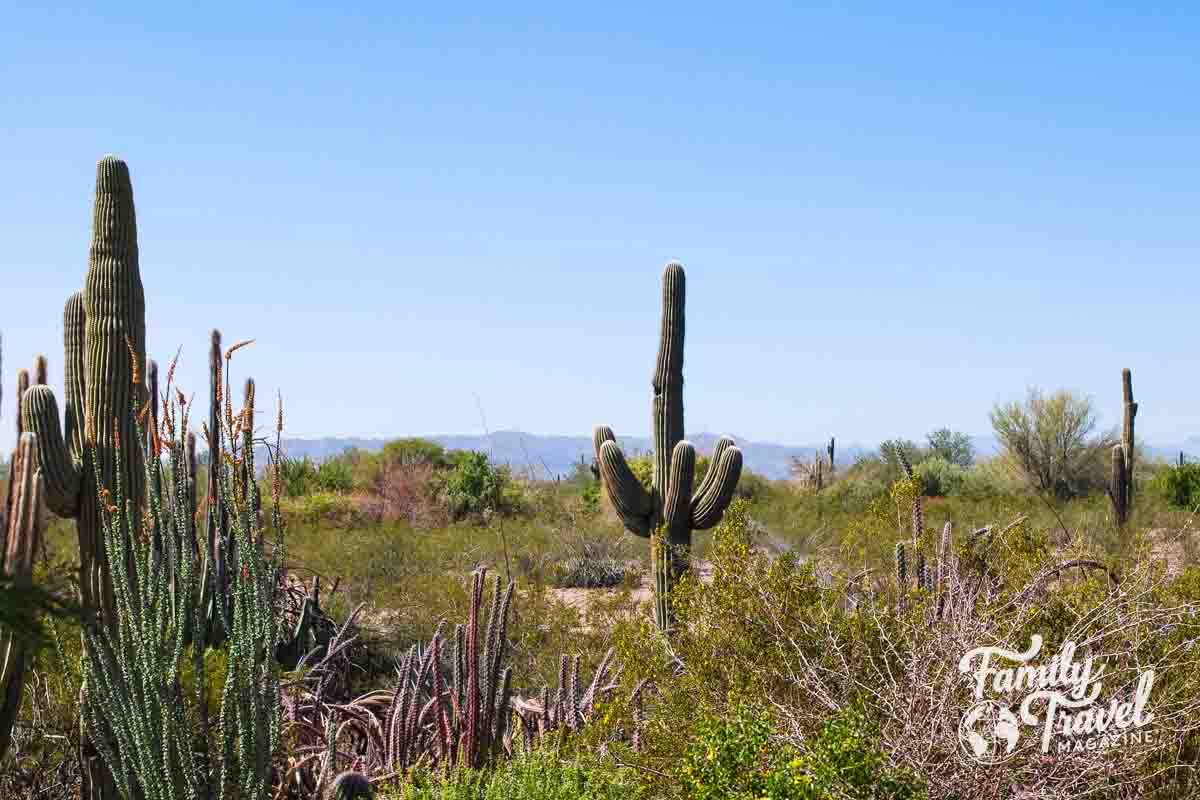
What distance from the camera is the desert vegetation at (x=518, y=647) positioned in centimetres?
468

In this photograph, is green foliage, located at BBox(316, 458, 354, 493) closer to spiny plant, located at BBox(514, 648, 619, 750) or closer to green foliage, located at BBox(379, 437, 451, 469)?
green foliage, located at BBox(379, 437, 451, 469)

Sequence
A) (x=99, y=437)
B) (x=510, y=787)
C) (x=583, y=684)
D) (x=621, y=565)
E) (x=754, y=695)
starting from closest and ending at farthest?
(x=510, y=787), (x=754, y=695), (x=99, y=437), (x=583, y=684), (x=621, y=565)

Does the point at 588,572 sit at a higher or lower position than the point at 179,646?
lower

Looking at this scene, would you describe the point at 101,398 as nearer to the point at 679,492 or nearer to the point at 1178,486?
the point at 679,492

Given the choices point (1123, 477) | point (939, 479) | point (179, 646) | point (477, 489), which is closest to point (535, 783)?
point (179, 646)

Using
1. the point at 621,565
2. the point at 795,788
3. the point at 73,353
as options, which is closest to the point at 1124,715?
the point at 795,788

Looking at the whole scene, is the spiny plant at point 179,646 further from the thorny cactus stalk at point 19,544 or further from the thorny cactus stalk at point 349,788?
the thorny cactus stalk at point 19,544

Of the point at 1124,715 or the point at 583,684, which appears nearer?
the point at 1124,715

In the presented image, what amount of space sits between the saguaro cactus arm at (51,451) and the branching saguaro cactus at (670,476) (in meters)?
4.10

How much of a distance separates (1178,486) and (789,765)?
72.7ft

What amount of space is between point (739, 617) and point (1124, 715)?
1935 mm

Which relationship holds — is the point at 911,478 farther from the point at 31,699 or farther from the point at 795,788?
the point at 31,699

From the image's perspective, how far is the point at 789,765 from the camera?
500 cm

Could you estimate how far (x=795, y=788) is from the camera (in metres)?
4.89
